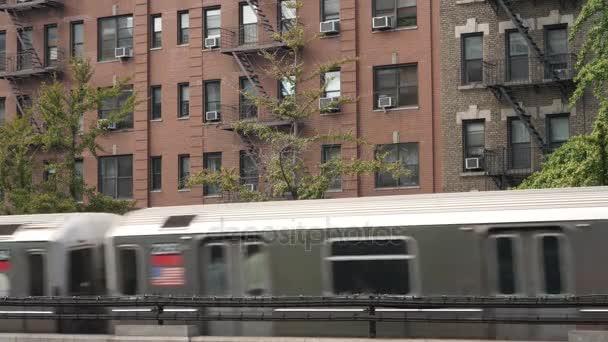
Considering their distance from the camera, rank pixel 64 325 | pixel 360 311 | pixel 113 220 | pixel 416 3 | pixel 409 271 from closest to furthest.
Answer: pixel 360 311, pixel 409 271, pixel 64 325, pixel 113 220, pixel 416 3

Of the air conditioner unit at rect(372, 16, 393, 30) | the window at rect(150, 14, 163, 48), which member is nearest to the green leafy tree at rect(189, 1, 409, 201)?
the air conditioner unit at rect(372, 16, 393, 30)

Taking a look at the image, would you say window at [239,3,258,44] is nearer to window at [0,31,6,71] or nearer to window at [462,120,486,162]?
window at [462,120,486,162]

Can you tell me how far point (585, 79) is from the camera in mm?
28391

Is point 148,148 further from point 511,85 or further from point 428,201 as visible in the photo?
point 428,201

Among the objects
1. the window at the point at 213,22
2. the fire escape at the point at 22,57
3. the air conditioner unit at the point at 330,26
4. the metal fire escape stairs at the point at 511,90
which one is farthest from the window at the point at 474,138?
the fire escape at the point at 22,57

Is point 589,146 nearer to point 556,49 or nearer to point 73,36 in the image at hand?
point 556,49

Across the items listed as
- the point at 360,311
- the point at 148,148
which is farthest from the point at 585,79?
the point at 148,148

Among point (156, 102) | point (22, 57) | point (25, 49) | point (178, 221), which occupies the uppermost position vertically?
point (25, 49)

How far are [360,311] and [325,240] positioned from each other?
7.28ft

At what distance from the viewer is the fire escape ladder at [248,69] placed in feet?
126

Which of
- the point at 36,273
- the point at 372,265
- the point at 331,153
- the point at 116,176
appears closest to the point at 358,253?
the point at 372,265

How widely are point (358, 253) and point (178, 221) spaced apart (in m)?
3.84

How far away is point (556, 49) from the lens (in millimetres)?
34625

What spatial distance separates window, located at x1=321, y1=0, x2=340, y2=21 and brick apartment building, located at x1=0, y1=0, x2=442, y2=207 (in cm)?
4
